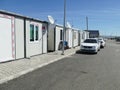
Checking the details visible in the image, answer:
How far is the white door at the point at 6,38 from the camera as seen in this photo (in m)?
11.2

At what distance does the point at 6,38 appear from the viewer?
11.6m

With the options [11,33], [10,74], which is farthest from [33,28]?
[10,74]

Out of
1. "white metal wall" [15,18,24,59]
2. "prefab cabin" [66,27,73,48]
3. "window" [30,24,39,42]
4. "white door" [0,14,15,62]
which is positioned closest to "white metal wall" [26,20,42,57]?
"window" [30,24,39,42]

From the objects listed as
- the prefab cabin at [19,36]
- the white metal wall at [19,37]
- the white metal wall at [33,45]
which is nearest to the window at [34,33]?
the prefab cabin at [19,36]

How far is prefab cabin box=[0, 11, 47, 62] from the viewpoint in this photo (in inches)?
451

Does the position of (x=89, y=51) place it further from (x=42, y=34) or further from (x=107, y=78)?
(x=107, y=78)

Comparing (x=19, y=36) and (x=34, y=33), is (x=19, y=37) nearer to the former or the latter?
(x=19, y=36)

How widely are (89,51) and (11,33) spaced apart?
1039 centimetres

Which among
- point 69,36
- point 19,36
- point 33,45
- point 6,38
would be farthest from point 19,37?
point 69,36

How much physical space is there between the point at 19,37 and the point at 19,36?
0.07m

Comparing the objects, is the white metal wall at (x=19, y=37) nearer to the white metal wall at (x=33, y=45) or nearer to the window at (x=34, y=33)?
the white metal wall at (x=33, y=45)

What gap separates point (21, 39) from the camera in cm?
1327

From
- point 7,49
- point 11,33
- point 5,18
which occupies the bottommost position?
point 7,49

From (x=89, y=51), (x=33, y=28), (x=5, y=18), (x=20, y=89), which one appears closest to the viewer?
(x=20, y=89)
